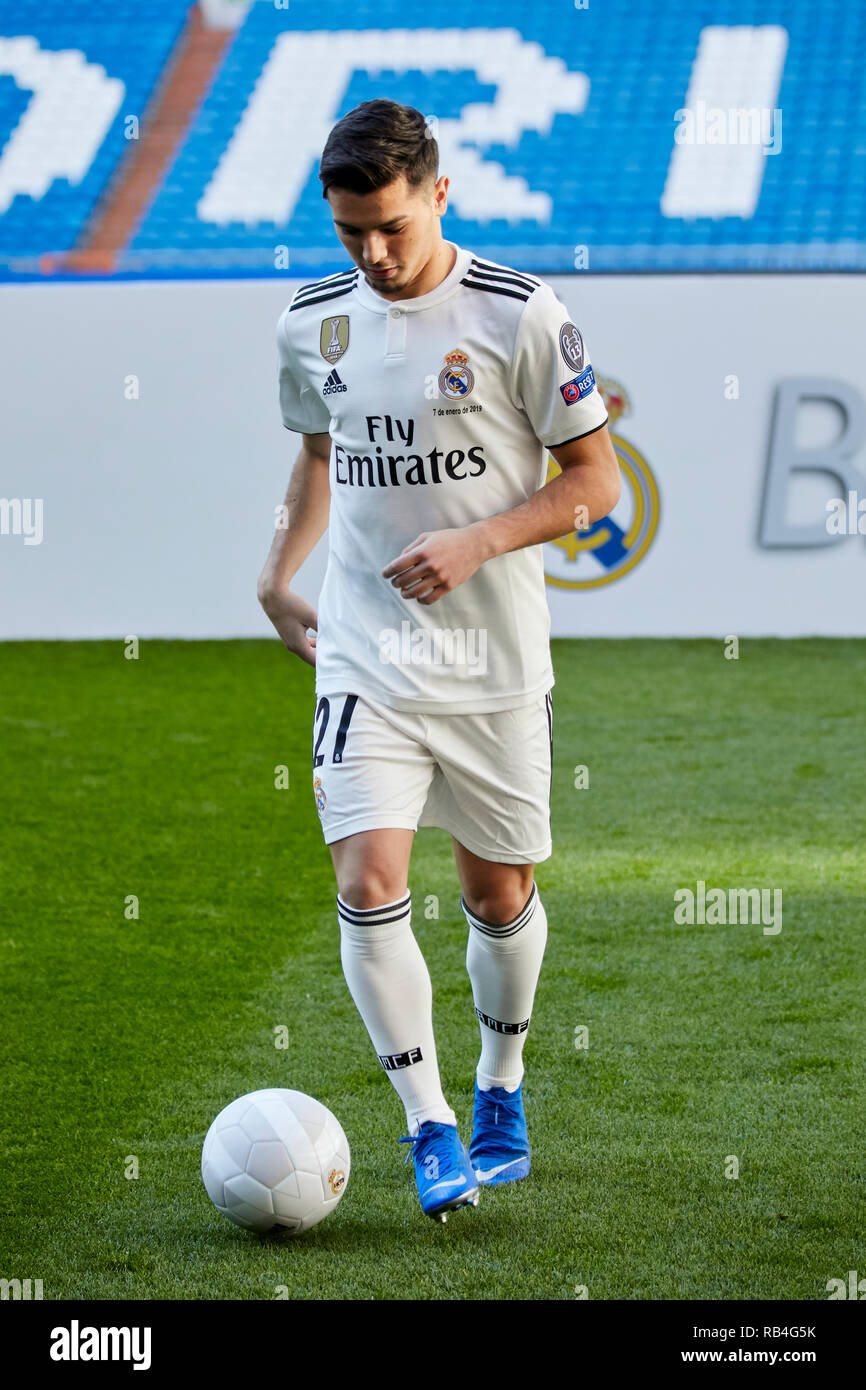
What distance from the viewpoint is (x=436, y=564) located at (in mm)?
2424

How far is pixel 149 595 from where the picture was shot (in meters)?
10.5

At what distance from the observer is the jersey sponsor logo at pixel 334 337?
2684mm

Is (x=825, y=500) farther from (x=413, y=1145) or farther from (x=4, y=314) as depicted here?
(x=413, y=1145)

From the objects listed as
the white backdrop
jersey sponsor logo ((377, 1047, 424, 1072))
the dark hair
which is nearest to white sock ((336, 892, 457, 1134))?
jersey sponsor logo ((377, 1047, 424, 1072))

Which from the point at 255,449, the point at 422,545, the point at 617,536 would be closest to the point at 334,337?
the point at 422,545

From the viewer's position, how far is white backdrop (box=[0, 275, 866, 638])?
10109mm

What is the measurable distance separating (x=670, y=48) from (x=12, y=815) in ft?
32.5

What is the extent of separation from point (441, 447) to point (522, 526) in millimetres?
192

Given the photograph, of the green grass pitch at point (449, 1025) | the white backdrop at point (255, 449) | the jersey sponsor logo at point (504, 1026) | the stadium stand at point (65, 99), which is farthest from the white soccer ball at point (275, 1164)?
the stadium stand at point (65, 99)

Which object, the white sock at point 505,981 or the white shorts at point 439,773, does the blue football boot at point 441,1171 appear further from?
the white shorts at point 439,773

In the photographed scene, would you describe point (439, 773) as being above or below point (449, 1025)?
above

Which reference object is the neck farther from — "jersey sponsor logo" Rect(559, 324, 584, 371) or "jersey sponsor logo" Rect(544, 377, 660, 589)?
"jersey sponsor logo" Rect(544, 377, 660, 589)

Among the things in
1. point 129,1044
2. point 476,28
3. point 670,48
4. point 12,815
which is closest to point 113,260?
point 476,28

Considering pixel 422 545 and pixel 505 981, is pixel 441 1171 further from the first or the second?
pixel 422 545
